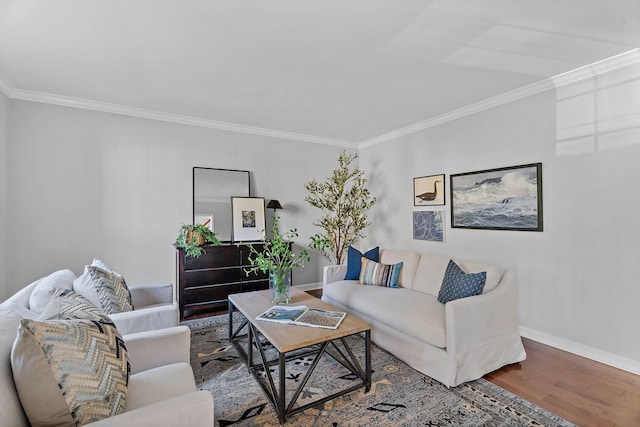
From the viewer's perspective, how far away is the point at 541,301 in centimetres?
309

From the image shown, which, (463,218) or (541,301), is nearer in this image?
(541,301)

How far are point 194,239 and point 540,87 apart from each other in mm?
4218

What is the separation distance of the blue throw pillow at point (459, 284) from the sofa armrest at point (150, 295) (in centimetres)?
262

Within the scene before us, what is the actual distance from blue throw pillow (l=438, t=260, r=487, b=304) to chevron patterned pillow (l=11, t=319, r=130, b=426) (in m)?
2.39

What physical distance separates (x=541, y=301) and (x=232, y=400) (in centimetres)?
307

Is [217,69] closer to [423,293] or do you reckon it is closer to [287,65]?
[287,65]

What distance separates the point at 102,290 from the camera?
216cm

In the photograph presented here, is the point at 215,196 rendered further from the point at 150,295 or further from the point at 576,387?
the point at 576,387

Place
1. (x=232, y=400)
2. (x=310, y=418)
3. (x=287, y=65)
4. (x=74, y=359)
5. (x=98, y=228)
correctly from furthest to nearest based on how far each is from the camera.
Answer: (x=98, y=228) < (x=287, y=65) < (x=232, y=400) < (x=310, y=418) < (x=74, y=359)

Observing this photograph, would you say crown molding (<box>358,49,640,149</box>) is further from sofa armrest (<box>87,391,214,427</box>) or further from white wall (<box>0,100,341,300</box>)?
sofa armrest (<box>87,391,214,427</box>)

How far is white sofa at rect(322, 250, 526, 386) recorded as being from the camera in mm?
2219

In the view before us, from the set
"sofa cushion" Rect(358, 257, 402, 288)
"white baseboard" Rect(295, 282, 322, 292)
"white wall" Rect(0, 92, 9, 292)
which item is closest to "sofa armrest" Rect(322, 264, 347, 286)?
"sofa cushion" Rect(358, 257, 402, 288)

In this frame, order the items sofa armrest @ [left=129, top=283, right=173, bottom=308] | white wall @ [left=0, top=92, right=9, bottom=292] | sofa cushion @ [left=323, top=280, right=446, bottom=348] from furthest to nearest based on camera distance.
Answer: white wall @ [left=0, top=92, right=9, bottom=292] < sofa armrest @ [left=129, top=283, right=173, bottom=308] < sofa cushion @ [left=323, top=280, right=446, bottom=348]

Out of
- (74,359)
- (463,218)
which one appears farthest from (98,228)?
(463,218)
